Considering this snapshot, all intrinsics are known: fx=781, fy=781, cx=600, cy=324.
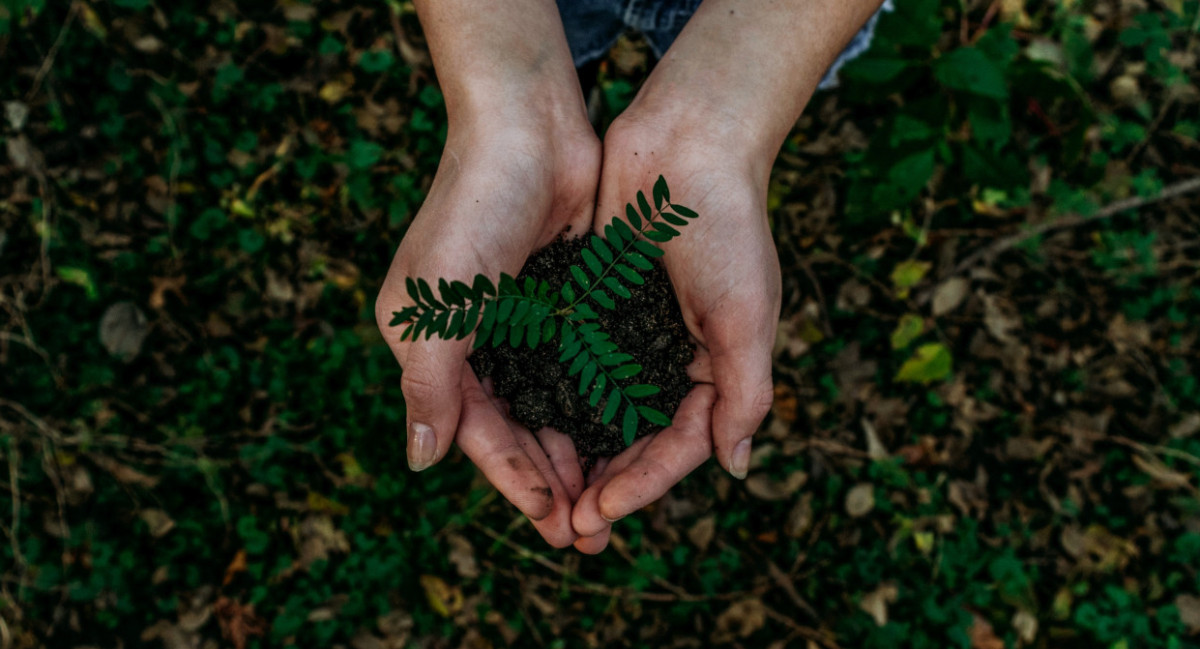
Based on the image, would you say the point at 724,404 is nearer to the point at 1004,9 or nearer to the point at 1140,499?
the point at 1140,499

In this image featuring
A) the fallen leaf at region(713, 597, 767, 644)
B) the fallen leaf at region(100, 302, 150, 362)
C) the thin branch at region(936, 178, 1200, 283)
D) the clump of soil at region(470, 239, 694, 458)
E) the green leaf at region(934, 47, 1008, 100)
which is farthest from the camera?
the thin branch at region(936, 178, 1200, 283)

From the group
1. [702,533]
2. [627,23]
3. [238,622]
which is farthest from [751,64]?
[238,622]

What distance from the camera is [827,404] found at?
3916 mm

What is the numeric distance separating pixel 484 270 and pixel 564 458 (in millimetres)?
736

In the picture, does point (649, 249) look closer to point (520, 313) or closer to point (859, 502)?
point (520, 313)

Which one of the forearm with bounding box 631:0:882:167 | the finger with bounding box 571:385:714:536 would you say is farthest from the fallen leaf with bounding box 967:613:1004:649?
the forearm with bounding box 631:0:882:167

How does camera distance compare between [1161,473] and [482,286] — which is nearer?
[482,286]

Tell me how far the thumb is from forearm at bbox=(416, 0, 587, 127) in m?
0.85

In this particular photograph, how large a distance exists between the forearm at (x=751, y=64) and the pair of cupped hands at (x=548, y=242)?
0.05 m

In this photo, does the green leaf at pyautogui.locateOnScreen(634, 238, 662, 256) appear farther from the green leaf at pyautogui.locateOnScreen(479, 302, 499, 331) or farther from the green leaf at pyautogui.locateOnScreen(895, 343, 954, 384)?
the green leaf at pyautogui.locateOnScreen(895, 343, 954, 384)

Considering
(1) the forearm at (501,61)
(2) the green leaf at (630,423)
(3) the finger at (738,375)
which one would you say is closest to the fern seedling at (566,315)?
(2) the green leaf at (630,423)

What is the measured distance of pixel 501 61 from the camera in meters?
2.76

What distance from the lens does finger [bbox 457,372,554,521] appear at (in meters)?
2.56

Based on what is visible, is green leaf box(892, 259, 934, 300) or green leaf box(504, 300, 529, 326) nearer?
green leaf box(504, 300, 529, 326)
